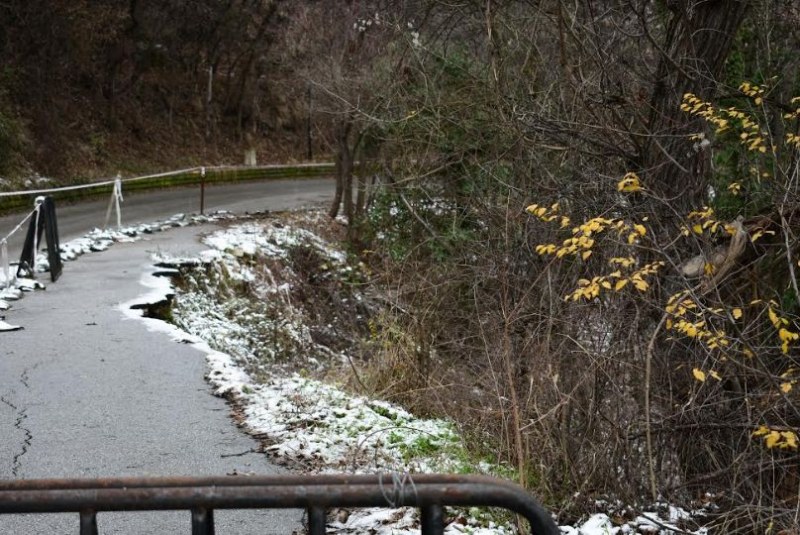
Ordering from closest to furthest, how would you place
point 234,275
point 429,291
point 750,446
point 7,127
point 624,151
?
1. point 750,446
2. point 624,151
3. point 429,291
4. point 234,275
5. point 7,127

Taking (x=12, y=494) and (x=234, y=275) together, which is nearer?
(x=12, y=494)

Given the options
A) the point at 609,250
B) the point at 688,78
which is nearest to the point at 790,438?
the point at 609,250

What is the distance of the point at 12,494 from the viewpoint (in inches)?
90.7

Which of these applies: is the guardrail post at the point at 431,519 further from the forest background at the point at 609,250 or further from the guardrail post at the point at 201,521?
the forest background at the point at 609,250

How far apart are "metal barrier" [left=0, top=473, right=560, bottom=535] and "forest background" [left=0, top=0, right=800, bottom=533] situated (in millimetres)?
3636

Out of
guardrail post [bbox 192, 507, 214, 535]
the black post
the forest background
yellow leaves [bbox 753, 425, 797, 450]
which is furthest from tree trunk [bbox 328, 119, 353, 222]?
guardrail post [bbox 192, 507, 214, 535]

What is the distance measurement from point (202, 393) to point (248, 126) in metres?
34.7

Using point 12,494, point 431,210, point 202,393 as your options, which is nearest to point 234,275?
point 431,210

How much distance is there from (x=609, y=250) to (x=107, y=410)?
16.0 ft

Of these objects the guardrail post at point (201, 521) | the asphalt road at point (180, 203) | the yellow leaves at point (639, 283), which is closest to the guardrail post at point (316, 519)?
the guardrail post at point (201, 521)

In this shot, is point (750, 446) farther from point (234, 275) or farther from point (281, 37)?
point (281, 37)

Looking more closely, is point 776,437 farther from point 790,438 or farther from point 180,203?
point 180,203

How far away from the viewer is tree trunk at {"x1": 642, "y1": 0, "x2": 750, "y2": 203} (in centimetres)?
841

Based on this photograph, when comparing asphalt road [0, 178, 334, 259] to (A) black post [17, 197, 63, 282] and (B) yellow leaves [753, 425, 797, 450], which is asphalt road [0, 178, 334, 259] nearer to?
(A) black post [17, 197, 63, 282]
